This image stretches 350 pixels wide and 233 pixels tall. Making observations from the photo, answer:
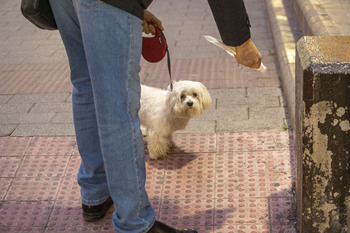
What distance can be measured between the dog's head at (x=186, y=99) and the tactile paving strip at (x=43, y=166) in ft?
2.94

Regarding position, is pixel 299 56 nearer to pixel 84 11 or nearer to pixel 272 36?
pixel 84 11

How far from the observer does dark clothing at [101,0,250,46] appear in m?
2.64

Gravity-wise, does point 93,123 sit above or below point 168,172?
above

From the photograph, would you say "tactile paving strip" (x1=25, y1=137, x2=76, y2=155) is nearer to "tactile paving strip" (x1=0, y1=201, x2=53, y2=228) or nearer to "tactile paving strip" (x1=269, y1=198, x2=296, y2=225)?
"tactile paving strip" (x1=0, y1=201, x2=53, y2=228)

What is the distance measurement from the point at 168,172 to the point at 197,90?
2.13 feet

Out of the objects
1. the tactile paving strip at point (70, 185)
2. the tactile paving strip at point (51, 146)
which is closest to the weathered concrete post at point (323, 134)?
the tactile paving strip at point (70, 185)

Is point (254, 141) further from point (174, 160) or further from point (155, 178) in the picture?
point (155, 178)

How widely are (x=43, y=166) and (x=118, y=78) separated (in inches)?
71.0

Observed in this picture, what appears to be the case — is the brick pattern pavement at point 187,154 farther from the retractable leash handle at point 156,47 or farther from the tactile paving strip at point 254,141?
the retractable leash handle at point 156,47

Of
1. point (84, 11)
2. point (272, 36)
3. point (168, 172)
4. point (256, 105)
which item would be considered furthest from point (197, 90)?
point (272, 36)

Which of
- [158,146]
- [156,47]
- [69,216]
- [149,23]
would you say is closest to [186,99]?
[158,146]

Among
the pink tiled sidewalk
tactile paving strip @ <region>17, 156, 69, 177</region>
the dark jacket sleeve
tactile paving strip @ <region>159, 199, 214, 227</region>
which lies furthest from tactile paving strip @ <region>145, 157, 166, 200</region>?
the dark jacket sleeve

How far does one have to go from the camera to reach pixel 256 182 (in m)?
3.78

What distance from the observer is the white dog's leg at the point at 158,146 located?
4.24 m
